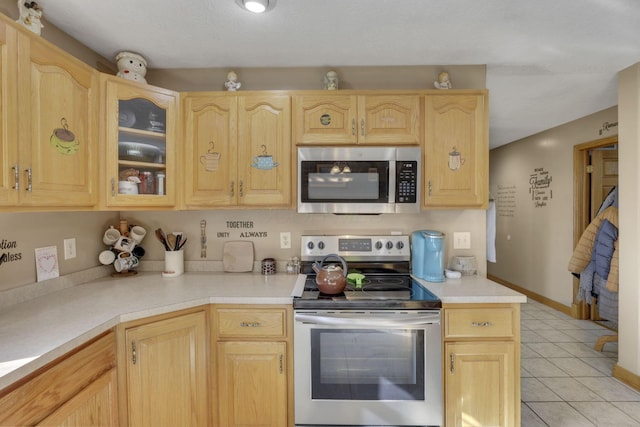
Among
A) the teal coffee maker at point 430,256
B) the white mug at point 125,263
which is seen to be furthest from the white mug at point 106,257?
the teal coffee maker at point 430,256

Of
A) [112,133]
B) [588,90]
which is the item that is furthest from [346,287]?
[588,90]

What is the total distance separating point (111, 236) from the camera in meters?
2.13

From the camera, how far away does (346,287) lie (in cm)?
192

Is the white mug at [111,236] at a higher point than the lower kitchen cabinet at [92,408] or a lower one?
higher

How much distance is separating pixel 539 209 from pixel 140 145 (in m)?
4.74

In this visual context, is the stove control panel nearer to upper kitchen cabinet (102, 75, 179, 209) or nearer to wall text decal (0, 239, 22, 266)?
upper kitchen cabinet (102, 75, 179, 209)

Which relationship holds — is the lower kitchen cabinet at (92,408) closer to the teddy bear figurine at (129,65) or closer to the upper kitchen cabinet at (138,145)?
the upper kitchen cabinet at (138,145)

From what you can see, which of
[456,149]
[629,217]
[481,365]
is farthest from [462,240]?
[629,217]

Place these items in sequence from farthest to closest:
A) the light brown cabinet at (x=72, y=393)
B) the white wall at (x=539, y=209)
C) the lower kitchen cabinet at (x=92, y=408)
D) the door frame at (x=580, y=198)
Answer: the white wall at (x=539, y=209), the door frame at (x=580, y=198), the lower kitchen cabinet at (x=92, y=408), the light brown cabinet at (x=72, y=393)

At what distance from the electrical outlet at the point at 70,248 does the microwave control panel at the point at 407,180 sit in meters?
1.97

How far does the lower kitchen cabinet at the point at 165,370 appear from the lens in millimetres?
1448

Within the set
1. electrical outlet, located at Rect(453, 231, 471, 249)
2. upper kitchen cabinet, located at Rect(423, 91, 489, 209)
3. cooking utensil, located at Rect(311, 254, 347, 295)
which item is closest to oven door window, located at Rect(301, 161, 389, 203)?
upper kitchen cabinet, located at Rect(423, 91, 489, 209)

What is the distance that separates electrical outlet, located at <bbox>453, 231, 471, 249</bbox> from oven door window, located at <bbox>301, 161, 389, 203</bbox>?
2.20 feet

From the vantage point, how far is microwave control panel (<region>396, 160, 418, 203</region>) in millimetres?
1940
